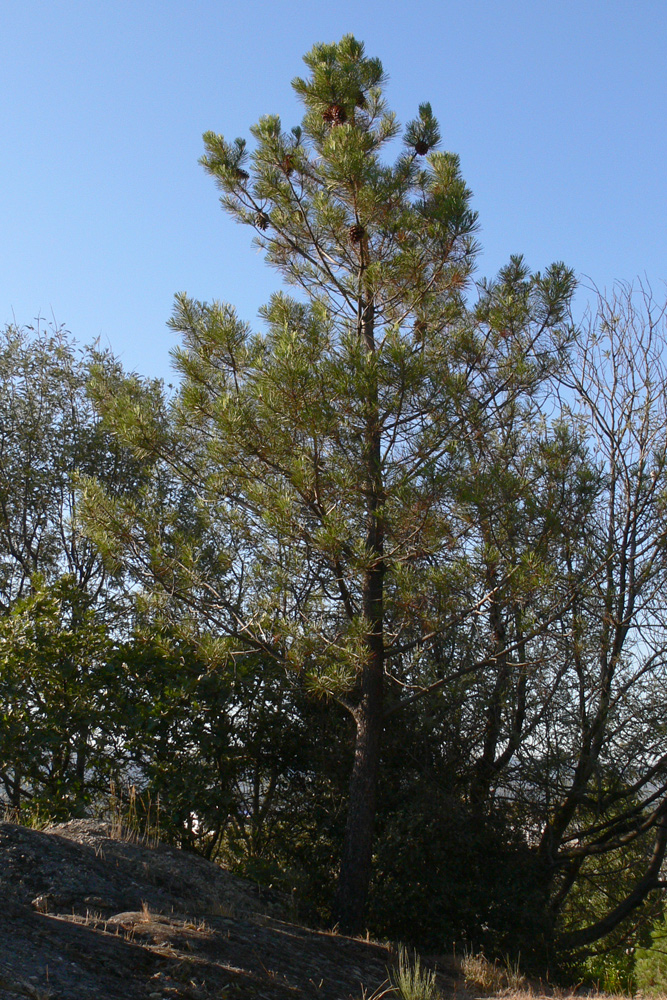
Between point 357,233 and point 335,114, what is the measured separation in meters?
1.26

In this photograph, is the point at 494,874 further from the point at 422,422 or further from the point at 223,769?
the point at 422,422

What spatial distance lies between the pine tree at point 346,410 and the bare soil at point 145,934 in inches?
46.2

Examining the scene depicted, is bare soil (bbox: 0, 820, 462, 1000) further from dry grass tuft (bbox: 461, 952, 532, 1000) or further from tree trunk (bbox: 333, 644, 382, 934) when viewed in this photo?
tree trunk (bbox: 333, 644, 382, 934)

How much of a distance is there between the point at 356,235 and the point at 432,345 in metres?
1.18

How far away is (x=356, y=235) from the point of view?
707cm

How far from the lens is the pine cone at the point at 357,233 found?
23.1 feet

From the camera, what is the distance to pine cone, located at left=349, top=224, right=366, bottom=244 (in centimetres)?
705

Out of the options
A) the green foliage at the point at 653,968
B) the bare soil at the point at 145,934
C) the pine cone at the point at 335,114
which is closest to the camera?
the bare soil at the point at 145,934

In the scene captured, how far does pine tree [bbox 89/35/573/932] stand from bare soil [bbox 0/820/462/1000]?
3.85ft

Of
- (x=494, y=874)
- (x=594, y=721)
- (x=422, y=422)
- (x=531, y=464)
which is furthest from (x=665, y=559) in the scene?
(x=494, y=874)

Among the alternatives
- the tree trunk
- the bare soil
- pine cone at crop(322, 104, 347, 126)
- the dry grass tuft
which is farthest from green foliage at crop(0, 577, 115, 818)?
pine cone at crop(322, 104, 347, 126)

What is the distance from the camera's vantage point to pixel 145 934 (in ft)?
13.7

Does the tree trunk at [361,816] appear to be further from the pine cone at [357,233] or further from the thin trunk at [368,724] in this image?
the pine cone at [357,233]

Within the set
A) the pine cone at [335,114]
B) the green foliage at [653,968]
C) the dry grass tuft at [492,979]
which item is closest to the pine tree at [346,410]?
the pine cone at [335,114]
